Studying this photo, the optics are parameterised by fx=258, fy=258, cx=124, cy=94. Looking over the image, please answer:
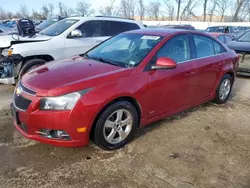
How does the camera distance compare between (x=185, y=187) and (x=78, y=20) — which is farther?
(x=78, y=20)

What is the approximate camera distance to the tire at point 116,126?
3234mm

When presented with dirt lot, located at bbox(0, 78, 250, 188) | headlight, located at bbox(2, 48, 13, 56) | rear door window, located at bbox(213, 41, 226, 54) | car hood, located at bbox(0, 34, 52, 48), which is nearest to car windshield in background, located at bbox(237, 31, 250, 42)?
rear door window, located at bbox(213, 41, 226, 54)

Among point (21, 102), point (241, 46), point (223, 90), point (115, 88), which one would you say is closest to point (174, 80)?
point (115, 88)

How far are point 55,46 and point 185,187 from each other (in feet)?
16.0

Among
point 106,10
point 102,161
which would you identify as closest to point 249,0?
point 106,10

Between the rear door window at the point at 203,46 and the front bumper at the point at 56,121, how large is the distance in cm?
248

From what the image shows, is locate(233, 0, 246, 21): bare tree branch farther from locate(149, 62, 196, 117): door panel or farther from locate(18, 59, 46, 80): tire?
locate(149, 62, 196, 117): door panel

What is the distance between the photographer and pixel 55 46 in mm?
6426

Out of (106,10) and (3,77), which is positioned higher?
(106,10)

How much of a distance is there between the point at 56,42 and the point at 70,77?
11.6 feet

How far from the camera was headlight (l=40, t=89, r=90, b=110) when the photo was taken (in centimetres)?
298

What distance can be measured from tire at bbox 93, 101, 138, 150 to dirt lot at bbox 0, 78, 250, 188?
130 mm

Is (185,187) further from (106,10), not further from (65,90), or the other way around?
(106,10)

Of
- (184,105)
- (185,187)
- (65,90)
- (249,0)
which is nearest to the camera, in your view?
(185,187)
